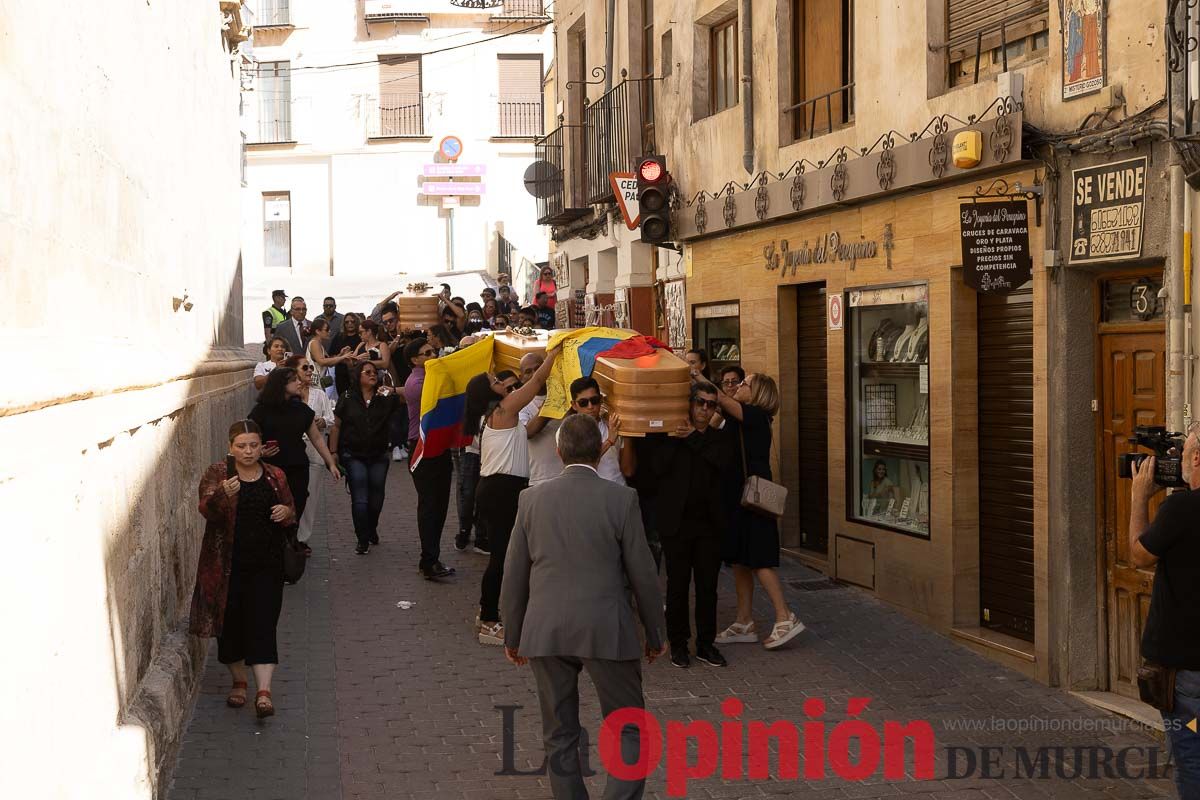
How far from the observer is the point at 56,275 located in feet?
17.4

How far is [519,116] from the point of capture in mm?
43156

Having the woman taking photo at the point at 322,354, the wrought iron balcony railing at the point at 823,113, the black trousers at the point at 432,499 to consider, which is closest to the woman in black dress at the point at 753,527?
the black trousers at the point at 432,499

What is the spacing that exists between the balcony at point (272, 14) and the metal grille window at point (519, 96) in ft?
20.2

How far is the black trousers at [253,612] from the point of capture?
8.62 meters

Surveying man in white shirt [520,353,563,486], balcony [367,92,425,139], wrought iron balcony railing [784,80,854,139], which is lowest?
man in white shirt [520,353,563,486]

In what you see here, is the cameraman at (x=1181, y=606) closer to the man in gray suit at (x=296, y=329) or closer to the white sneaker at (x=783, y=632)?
the white sneaker at (x=783, y=632)

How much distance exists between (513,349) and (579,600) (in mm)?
5005

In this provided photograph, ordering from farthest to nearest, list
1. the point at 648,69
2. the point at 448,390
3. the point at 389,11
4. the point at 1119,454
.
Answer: the point at 389,11 → the point at 648,69 → the point at 448,390 → the point at 1119,454

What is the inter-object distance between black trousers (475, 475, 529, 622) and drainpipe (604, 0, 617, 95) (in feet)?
33.2

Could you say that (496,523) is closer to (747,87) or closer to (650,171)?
(747,87)

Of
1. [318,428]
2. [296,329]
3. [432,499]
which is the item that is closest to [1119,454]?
[432,499]

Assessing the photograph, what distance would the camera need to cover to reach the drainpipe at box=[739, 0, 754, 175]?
14.7 metres

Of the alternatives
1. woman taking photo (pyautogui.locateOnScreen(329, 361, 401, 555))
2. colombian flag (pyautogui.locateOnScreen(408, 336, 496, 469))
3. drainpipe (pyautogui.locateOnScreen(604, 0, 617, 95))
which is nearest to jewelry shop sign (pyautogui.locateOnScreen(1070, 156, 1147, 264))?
colombian flag (pyautogui.locateOnScreen(408, 336, 496, 469))

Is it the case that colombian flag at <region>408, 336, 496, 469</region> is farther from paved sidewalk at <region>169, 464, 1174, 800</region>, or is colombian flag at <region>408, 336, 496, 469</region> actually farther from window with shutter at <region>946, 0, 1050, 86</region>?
window with shutter at <region>946, 0, 1050, 86</region>
